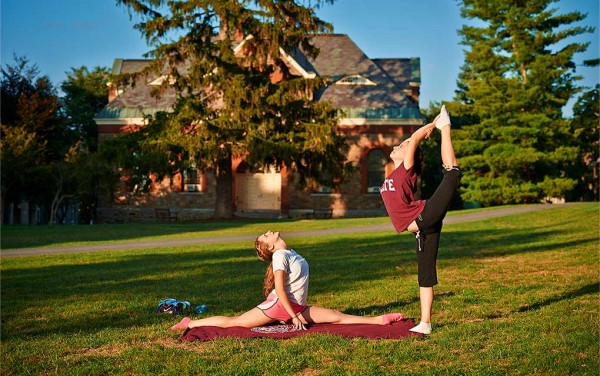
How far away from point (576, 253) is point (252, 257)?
6462mm

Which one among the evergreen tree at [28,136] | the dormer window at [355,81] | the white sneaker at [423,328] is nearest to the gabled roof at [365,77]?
the dormer window at [355,81]

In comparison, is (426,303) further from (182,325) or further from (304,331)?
(182,325)

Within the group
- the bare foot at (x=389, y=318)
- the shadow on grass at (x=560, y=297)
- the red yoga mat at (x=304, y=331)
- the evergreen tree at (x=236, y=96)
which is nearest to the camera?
the red yoga mat at (x=304, y=331)

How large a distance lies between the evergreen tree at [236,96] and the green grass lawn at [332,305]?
11780 millimetres

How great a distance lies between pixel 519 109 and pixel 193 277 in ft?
98.1

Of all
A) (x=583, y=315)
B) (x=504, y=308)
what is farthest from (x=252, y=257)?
(x=583, y=315)

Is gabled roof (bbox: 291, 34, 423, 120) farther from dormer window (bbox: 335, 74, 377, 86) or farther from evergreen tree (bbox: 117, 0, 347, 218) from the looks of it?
evergreen tree (bbox: 117, 0, 347, 218)

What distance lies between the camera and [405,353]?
20.1ft

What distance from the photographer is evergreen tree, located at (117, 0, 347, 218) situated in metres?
30.5

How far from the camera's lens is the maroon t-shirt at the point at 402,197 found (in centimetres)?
724

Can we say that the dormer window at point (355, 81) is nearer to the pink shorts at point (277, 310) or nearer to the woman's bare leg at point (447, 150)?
the woman's bare leg at point (447, 150)

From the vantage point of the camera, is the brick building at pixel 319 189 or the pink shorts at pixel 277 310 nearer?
the pink shorts at pixel 277 310

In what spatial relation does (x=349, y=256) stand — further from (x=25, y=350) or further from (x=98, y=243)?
(x=25, y=350)

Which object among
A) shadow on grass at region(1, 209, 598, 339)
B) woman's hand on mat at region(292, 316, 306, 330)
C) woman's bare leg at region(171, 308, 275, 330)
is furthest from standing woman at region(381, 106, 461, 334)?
shadow on grass at region(1, 209, 598, 339)
